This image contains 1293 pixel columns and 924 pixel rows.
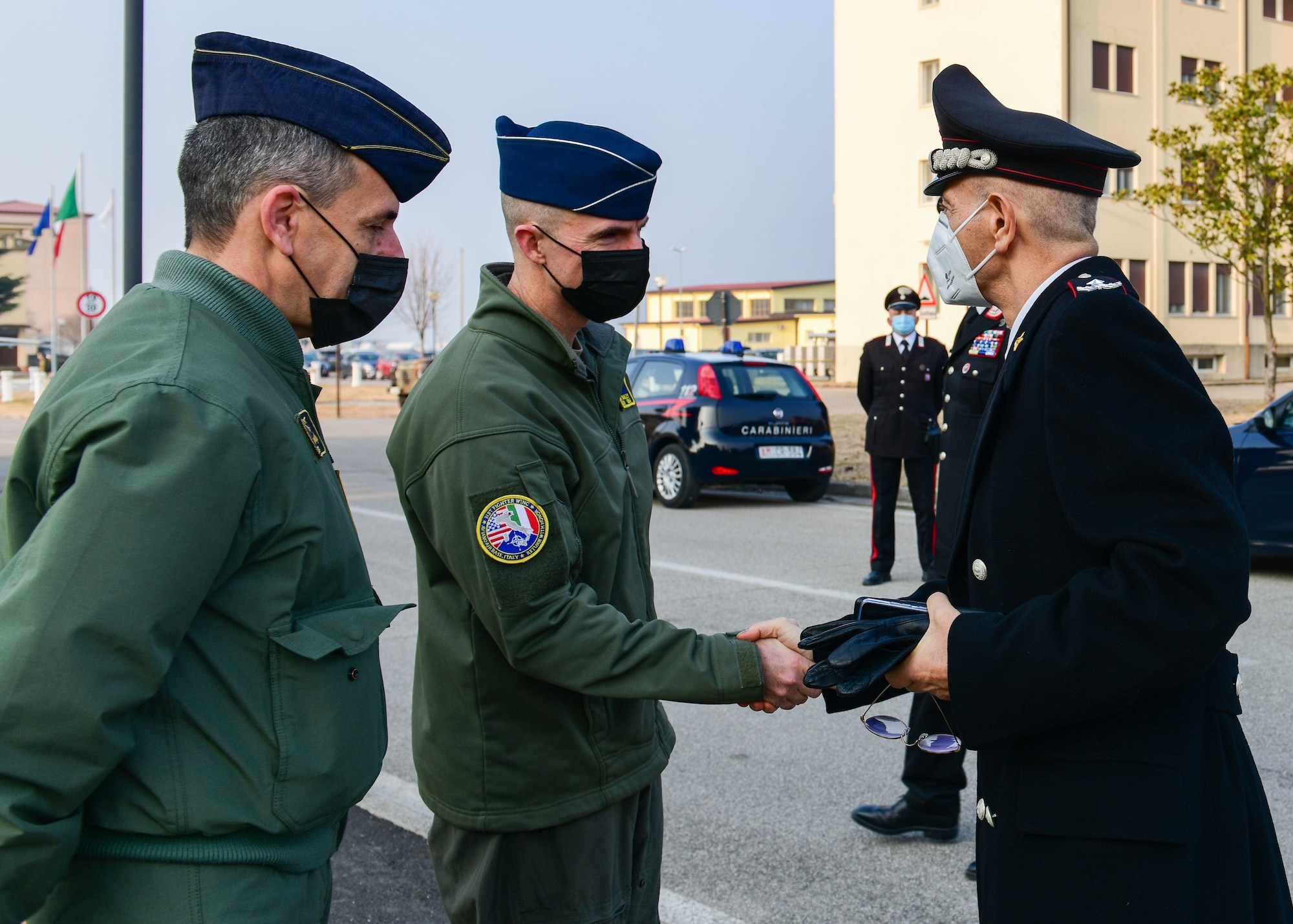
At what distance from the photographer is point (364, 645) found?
68.8 inches

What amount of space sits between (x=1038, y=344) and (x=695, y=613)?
5.52 metres

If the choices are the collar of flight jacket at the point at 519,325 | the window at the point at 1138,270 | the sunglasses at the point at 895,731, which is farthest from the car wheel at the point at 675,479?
the window at the point at 1138,270

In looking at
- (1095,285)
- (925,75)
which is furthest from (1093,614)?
(925,75)

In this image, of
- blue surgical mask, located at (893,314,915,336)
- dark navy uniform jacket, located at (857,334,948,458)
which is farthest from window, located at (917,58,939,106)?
dark navy uniform jacket, located at (857,334,948,458)

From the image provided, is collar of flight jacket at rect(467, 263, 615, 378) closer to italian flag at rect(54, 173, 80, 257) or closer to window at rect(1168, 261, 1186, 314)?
italian flag at rect(54, 173, 80, 257)

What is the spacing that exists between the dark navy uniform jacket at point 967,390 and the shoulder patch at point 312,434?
3.65 metres

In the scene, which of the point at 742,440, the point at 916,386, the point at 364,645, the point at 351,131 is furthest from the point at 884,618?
the point at 742,440

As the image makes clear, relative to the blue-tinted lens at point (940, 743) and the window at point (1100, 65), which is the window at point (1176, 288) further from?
the blue-tinted lens at point (940, 743)

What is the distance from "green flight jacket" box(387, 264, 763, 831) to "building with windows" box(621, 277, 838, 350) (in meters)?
59.4

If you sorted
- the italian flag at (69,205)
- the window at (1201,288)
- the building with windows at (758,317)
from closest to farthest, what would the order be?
the italian flag at (69,205) < the window at (1201,288) < the building with windows at (758,317)

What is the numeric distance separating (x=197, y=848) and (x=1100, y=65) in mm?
37010

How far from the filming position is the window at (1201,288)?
3666 centimetres

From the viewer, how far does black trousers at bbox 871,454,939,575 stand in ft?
27.7

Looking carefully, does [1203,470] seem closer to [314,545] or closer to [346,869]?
[314,545]
